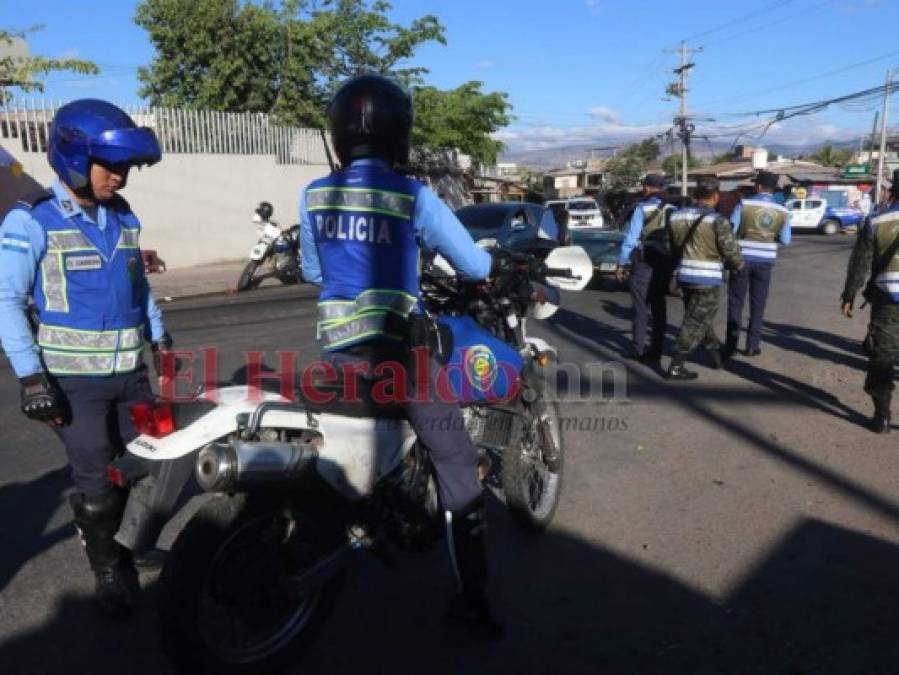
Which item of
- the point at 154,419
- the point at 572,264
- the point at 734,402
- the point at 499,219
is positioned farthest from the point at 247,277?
the point at 154,419

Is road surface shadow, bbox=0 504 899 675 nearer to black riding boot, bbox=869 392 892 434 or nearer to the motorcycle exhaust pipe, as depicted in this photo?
the motorcycle exhaust pipe

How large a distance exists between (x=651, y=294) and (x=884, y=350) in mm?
2621

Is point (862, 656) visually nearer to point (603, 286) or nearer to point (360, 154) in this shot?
point (360, 154)

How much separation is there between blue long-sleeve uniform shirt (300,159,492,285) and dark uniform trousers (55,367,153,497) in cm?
88

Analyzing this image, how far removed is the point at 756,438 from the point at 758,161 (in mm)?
58854

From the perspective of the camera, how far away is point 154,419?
245cm

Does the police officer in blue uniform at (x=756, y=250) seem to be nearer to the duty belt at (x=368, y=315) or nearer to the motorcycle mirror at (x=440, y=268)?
the motorcycle mirror at (x=440, y=268)

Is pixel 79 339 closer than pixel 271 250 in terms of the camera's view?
Yes

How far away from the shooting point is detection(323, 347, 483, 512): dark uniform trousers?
274cm

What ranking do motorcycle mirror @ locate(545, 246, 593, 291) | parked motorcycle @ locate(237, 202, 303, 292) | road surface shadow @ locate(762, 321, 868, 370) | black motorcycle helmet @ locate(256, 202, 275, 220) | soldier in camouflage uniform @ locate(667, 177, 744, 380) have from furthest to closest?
black motorcycle helmet @ locate(256, 202, 275, 220), parked motorcycle @ locate(237, 202, 303, 292), road surface shadow @ locate(762, 321, 868, 370), soldier in camouflage uniform @ locate(667, 177, 744, 380), motorcycle mirror @ locate(545, 246, 593, 291)

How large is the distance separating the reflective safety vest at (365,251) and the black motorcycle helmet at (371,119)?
0.23 feet

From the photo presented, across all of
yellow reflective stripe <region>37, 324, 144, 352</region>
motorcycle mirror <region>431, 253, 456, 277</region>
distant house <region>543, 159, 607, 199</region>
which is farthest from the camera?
distant house <region>543, 159, 607, 199</region>

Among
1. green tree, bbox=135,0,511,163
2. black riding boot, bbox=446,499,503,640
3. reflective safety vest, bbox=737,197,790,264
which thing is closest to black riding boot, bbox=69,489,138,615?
black riding boot, bbox=446,499,503,640

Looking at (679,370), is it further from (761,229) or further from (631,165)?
(631,165)
